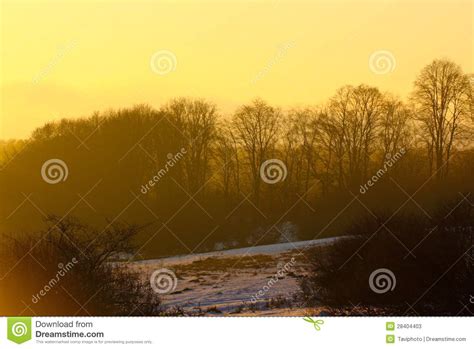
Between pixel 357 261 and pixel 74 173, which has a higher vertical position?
pixel 74 173

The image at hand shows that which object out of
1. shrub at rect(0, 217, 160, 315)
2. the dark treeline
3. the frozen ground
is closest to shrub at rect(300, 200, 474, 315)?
the frozen ground

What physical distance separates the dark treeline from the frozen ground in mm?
1452

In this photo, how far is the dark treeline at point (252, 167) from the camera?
25562 millimetres

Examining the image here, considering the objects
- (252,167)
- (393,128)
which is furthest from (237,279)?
(393,128)

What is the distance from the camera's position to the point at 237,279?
19812 mm

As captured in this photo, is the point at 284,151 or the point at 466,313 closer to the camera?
the point at 466,313

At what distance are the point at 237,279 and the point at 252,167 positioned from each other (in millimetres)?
6169

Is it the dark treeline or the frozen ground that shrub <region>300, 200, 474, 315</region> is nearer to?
the frozen ground

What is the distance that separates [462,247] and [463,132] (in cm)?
1432

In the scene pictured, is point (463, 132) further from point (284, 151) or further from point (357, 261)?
point (357, 261)

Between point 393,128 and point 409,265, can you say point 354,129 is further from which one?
point 409,265

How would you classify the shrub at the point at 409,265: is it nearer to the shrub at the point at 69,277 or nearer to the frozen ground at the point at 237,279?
the frozen ground at the point at 237,279
